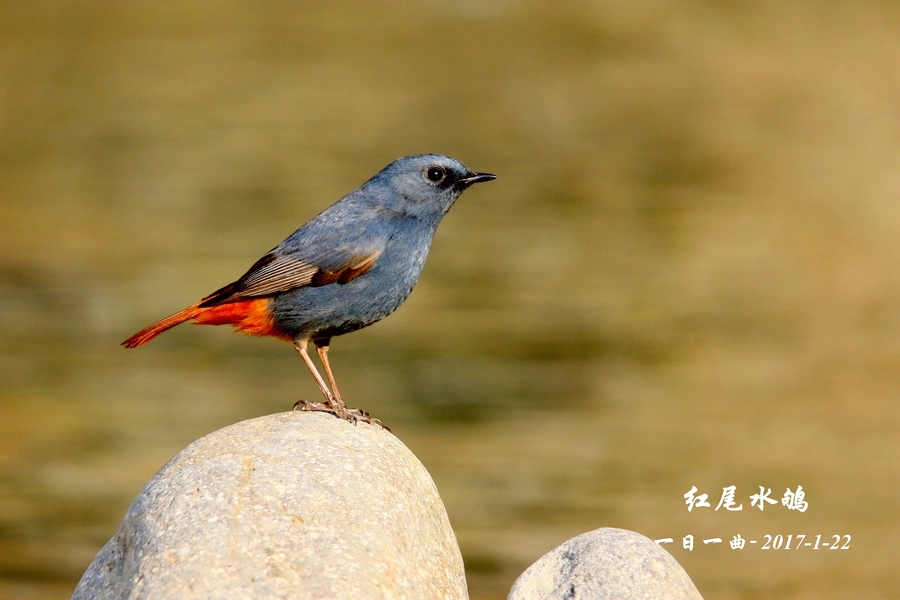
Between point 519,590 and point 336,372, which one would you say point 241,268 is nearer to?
point 336,372

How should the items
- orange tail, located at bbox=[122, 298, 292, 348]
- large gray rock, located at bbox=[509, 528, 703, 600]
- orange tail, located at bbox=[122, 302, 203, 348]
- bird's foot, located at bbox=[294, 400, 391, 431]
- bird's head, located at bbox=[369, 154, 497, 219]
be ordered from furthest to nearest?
bird's head, located at bbox=[369, 154, 497, 219] → bird's foot, located at bbox=[294, 400, 391, 431] → orange tail, located at bbox=[122, 298, 292, 348] → orange tail, located at bbox=[122, 302, 203, 348] → large gray rock, located at bbox=[509, 528, 703, 600]

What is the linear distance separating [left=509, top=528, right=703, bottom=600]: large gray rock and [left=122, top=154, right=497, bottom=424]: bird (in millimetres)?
1280

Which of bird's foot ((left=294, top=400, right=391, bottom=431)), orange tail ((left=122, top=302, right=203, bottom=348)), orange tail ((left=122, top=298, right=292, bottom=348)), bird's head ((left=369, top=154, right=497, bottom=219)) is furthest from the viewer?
bird's head ((left=369, top=154, right=497, bottom=219))

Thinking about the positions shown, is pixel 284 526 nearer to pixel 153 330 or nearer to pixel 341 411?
pixel 341 411

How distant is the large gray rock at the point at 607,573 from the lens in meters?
5.35

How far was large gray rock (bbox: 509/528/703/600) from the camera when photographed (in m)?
5.35

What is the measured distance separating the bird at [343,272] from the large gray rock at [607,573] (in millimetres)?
1280

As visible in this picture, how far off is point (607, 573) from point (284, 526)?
169cm

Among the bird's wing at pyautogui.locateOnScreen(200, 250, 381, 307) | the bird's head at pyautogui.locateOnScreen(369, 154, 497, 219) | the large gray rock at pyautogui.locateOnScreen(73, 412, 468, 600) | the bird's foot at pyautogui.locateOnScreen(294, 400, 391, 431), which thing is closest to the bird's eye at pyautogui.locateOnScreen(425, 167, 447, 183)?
the bird's head at pyautogui.locateOnScreen(369, 154, 497, 219)

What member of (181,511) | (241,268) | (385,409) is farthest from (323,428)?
(241,268)

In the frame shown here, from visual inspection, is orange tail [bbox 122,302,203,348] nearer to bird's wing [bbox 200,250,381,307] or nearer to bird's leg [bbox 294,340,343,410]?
bird's wing [bbox 200,250,381,307]

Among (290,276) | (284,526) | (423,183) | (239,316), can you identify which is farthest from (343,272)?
(284,526)

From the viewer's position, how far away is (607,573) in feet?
17.8

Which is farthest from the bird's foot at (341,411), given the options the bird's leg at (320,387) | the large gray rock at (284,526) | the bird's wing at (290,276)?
the bird's wing at (290,276)
